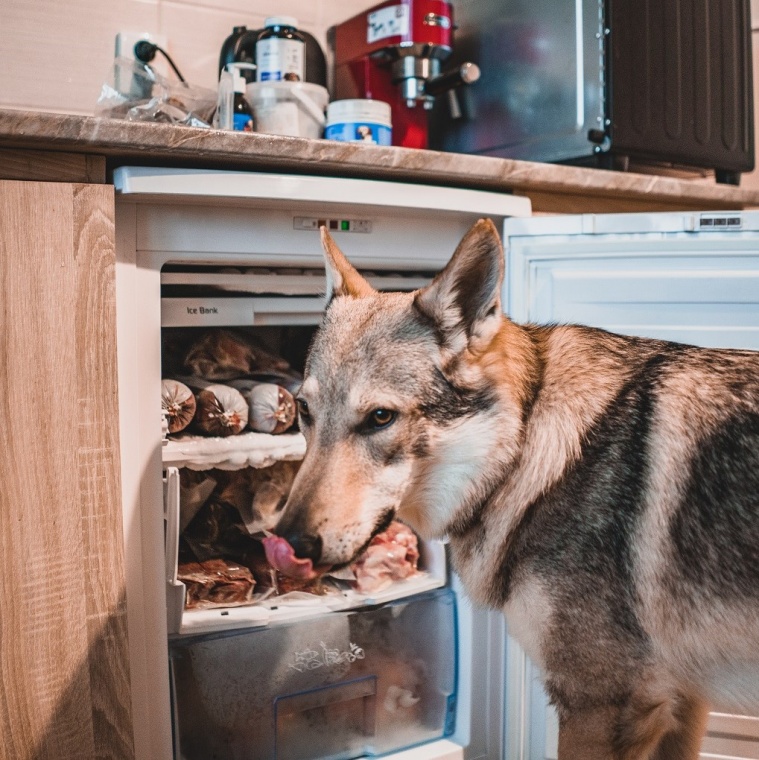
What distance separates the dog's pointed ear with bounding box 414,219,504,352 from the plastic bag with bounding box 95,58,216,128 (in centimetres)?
88

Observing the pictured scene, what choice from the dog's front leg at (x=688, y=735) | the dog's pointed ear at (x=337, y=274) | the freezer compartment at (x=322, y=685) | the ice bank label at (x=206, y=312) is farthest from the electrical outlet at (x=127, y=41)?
the dog's front leg at (x=688, y=735)

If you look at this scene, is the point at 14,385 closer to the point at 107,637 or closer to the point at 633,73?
the point at 107,637

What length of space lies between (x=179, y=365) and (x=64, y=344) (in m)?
0.49

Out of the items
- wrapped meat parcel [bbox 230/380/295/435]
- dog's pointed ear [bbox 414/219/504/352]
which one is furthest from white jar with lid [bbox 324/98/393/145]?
dog's pointed ear [bbox 414/219/504/352]

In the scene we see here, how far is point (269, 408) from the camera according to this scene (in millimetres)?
1618

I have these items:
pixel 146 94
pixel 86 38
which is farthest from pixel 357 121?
pixel 86 38

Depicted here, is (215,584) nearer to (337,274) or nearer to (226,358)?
(226,358)

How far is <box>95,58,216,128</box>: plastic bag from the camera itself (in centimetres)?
176

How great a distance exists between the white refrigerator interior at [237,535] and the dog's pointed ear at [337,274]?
144 millimetres

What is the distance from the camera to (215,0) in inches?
84.5

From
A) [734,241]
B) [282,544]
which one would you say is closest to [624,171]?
[734,241]

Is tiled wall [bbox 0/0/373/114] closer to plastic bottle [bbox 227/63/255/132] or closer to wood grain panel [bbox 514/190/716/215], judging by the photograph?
plastic bottle [bbox 227/63/255/132]

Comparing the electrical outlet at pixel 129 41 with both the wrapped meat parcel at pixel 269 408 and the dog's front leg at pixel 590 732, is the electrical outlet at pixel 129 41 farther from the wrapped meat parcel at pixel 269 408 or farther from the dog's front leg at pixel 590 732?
the dog's front leg at pixel 590 732

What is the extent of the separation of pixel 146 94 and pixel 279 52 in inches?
13.9
